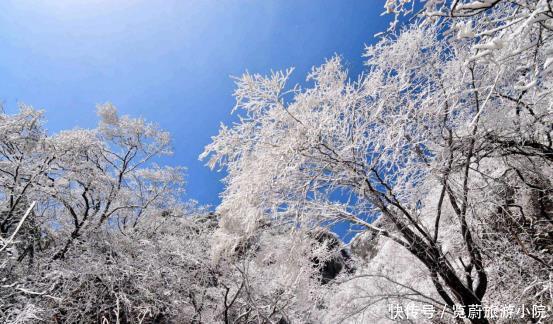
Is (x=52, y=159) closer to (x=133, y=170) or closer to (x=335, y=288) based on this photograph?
(x=133, y=170)

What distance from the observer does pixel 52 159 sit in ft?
25.7

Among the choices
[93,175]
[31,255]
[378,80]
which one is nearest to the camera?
[378,80]

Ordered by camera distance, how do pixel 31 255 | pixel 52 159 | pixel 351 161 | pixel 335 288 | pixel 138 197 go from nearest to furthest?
1. pixel 351 161
2. pixel 335 288
3. pixel 31 255
4. pixel 52 159
5. pixel 138 197

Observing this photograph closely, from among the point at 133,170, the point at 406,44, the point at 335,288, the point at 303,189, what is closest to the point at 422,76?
the point at 406,44

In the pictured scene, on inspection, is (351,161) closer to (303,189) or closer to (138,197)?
(303,189)

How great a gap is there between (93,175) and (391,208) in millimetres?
8738

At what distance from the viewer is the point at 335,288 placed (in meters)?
5.85

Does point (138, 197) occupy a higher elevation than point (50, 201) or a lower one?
higher

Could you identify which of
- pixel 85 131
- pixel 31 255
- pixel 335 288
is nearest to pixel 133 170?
pixel 85 131

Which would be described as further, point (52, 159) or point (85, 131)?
point (85, 131)

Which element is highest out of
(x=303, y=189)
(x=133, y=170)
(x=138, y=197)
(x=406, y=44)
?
(x=133, y=170)

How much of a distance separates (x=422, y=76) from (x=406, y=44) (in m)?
0.62

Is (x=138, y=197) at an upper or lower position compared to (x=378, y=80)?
upper

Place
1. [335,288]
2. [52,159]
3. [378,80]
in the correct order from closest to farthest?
[378,80]
[335,288]
[52,159]
